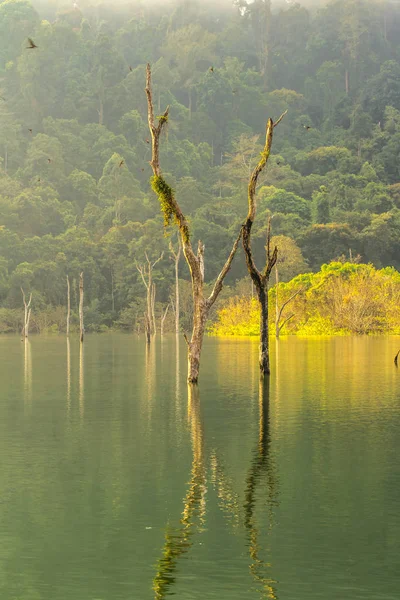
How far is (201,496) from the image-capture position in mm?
12516

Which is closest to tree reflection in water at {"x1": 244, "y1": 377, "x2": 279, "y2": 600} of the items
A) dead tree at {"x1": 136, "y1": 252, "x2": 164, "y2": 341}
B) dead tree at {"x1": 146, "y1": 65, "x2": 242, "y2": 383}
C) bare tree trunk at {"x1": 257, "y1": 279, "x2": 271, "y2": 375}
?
dead tree at {"x1": 146, "y1": 65, "x2": 242, "y2": 383}

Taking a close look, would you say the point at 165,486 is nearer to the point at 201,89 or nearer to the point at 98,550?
the point at 98,550

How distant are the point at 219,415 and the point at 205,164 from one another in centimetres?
12846

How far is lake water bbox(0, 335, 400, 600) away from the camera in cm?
914

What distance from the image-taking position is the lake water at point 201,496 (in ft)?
30.0

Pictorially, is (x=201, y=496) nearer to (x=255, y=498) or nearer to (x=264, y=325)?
(x=255, y=498)

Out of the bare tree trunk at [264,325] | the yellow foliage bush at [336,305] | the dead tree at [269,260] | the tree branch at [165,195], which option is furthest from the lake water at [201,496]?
the yellow foliage bush at [336,305]

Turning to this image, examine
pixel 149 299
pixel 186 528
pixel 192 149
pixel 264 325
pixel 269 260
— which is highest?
pixel 192 149

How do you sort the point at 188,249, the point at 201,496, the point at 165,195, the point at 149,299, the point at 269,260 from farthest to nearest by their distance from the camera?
the point at 149,299
the point at 269,260
the point at 165,195
the point at 188,249
the point at 201,496

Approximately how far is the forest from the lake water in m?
50.1

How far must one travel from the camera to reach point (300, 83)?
17725 centimetres

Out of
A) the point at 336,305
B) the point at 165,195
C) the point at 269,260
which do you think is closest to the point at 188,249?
the point at 165,195

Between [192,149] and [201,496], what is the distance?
13594cm

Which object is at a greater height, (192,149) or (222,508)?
(192,149)
